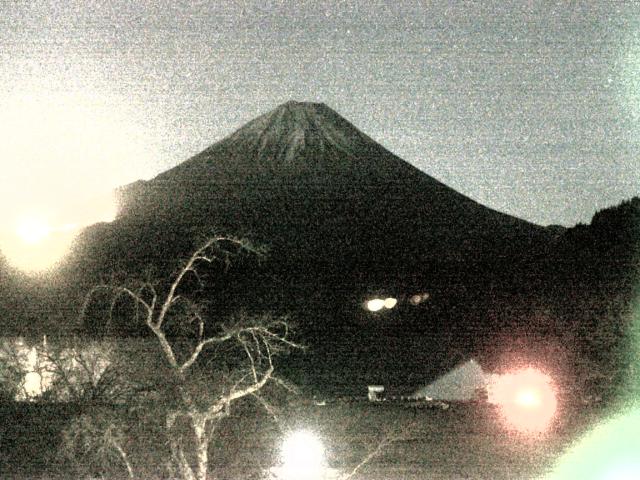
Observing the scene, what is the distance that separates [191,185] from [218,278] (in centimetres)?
2926

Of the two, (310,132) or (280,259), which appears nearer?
(280,259)

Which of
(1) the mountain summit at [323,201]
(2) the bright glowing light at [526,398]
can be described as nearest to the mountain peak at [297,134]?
(1) the mountain summit at [323,201]

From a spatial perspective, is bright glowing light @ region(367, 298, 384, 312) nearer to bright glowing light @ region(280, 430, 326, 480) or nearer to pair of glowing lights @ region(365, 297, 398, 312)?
pair of glowing lights @ region(365, 297, 398, 312)

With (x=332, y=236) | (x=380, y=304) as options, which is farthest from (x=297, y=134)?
(x=380, y=304)

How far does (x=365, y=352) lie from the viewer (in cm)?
2050

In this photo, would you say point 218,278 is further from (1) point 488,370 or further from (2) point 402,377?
(1) point 488,370

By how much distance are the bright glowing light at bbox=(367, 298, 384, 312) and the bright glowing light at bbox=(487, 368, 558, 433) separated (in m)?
6.53

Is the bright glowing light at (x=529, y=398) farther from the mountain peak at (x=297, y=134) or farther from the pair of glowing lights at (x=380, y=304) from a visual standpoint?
the mountain peak at (x=297, y=134)

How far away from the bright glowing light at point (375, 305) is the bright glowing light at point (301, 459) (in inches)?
474

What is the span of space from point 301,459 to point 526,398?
19.5ft

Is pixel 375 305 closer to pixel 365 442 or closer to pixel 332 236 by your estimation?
pixel 365 442

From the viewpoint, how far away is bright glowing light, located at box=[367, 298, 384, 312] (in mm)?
23844

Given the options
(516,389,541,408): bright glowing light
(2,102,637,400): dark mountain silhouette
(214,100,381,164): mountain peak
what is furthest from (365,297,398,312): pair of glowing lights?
(214,100,381,164): mountain peak

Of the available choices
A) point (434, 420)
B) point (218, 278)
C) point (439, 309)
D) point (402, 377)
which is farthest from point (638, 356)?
point (218, 278)
